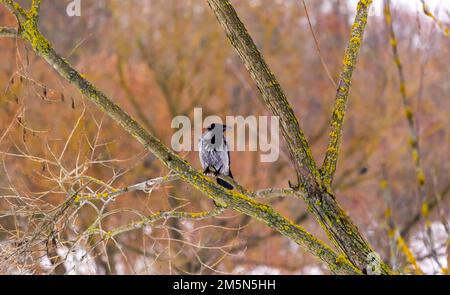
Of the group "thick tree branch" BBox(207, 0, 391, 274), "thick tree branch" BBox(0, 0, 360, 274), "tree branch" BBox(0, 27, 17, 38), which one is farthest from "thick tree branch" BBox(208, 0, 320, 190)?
"tree branch" BBox(0, 27, 17, 38)

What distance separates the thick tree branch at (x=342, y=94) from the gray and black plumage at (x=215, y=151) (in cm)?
227

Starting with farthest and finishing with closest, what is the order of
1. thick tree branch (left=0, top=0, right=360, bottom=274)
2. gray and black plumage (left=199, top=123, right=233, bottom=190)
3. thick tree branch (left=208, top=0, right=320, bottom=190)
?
1. gray and black plumage (left=199, top=123, right=233, bottom=190)
2. thick tree branch (left=208, top=0, right=320, bottom=190)
3. thick tree branch (left=0, top=0, right=360, bottom=274)

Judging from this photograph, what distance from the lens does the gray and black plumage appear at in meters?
5.89

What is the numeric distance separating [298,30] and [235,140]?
5121 mm

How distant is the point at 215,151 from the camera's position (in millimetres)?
5926

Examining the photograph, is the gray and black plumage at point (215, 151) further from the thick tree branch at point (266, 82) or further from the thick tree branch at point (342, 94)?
the thick tree branch at point (266, 82)

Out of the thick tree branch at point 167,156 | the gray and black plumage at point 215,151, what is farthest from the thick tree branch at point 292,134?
the gray and black plumage at point 215,151

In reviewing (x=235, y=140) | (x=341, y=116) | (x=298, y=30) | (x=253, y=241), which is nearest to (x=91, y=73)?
(x=235, y=140)

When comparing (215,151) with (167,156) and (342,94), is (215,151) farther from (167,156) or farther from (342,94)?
(167,156)

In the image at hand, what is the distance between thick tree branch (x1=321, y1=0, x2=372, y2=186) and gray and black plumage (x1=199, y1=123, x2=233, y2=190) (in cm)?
227

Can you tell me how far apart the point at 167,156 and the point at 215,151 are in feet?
8.47

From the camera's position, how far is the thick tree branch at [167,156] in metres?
3.36

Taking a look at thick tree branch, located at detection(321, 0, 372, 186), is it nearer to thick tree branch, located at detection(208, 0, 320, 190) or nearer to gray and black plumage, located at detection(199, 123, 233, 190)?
thick tree branch, located at detection(208, 0, 320, 190)
